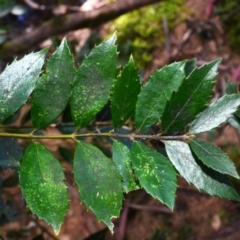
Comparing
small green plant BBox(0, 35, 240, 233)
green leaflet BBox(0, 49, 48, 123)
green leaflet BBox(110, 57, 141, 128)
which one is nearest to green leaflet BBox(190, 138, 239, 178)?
small green plant BBox(0, 35, 240, 233)

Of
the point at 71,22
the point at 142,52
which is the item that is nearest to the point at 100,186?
the point at 71,22

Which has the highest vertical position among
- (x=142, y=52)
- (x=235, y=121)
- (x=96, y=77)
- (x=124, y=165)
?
(x=96, y=77)

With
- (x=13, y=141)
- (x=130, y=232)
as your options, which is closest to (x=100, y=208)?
(x=13, y=141)

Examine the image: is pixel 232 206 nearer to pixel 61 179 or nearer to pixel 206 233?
pixel 206 233

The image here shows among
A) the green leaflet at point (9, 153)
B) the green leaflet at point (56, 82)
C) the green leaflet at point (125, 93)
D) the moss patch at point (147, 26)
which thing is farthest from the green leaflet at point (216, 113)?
the moss patch at point (147, 26)

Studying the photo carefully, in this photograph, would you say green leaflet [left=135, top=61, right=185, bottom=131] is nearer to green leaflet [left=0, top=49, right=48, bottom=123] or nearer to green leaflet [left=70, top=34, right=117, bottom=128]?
green leaflet [left=70, top=34, right=117, bottom=128]

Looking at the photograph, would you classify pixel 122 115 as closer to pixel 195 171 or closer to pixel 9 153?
pixel 195 171
